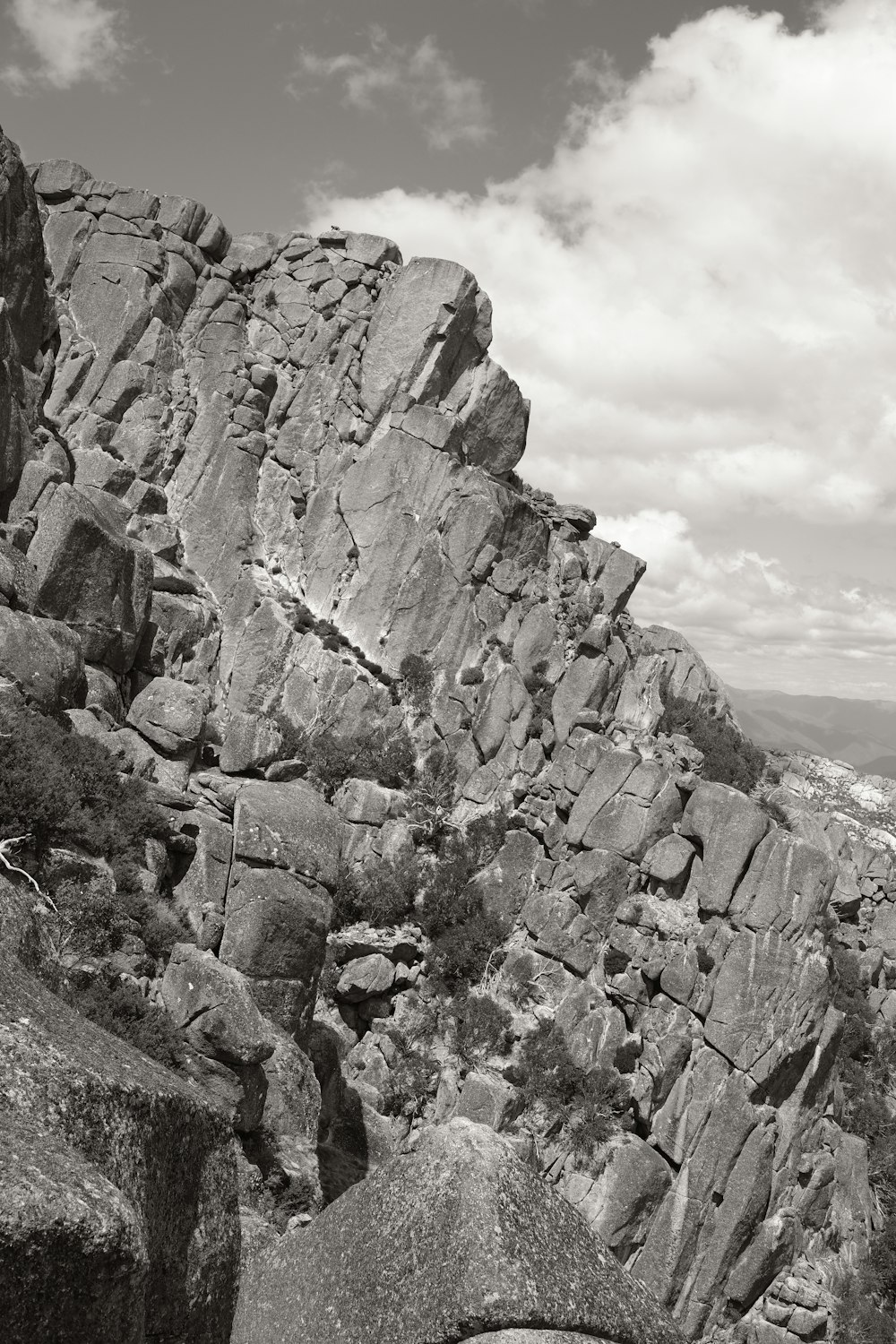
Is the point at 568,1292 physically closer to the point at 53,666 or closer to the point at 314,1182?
the point at 314,1182

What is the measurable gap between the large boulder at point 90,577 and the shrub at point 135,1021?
2231 centimetres

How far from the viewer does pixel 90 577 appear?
37.3 m

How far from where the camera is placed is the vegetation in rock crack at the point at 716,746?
51.6 meters

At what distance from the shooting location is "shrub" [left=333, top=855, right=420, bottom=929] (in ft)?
148

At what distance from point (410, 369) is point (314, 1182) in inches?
1928

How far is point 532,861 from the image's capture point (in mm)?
48594

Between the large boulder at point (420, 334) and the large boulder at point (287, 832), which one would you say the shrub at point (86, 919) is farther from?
the large boulder at point (420, 334)

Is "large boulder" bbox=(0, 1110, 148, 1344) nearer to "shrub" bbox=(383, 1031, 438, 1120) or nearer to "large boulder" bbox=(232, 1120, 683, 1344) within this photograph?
"large boulder" bbox=(232, 1120, 683, 1344)

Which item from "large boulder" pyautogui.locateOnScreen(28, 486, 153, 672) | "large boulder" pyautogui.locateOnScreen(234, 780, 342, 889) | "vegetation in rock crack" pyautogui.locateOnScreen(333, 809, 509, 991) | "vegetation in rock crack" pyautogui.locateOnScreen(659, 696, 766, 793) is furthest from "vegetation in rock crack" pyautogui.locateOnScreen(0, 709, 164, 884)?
"vegetation in rock crack" pyautogui.locateOnScreen(659, 696, 766, 793)

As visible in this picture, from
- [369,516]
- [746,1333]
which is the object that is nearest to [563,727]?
[369,516]

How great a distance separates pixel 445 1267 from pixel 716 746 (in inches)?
1930

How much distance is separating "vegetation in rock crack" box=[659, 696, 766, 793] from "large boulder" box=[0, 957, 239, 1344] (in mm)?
45235

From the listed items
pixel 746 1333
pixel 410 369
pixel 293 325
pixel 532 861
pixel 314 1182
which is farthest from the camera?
pixel 293 325

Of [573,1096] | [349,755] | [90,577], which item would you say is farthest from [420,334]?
[573,1096]
